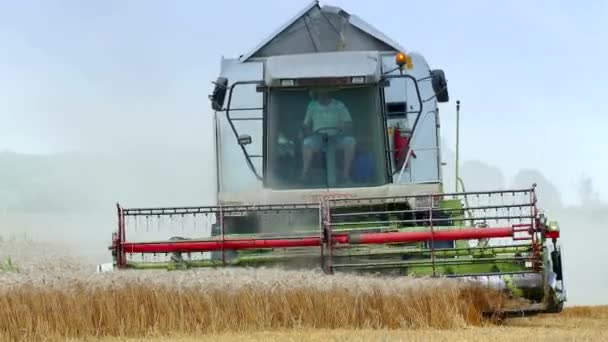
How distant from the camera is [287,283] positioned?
323 inches

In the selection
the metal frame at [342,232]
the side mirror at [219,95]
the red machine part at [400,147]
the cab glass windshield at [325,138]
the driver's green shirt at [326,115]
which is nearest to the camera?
the metal frame at [342,232]

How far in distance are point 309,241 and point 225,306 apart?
1311 mm

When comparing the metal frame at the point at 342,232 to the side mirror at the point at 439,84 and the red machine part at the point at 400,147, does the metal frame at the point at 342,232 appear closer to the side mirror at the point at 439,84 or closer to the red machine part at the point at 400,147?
the red machine part at the point at 400,147

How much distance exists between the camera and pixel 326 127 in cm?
1030

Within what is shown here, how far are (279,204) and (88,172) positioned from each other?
24.7ft

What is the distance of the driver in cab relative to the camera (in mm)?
10227

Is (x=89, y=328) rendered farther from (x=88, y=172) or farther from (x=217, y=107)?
(x=88, y=172)

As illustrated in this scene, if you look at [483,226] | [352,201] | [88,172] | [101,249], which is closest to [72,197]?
[88,172]

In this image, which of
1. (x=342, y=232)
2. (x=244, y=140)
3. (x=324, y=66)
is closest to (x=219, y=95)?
(x=244, y=140)

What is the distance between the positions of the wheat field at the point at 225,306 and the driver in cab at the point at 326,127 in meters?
1.86

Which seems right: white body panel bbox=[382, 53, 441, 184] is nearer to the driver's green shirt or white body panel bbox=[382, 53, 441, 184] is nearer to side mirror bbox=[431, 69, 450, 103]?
side mirror bbox=[431, 69, 450, 103]

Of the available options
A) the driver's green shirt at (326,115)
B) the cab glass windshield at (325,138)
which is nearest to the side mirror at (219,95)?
the cab glass windshield at (325,138)

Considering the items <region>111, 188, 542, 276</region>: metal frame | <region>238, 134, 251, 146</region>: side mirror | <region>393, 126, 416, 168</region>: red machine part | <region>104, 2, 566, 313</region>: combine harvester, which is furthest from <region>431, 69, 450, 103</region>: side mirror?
<region>238, 134, 251, 146</region>: side mirror

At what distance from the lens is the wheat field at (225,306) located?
7711 millimetres
